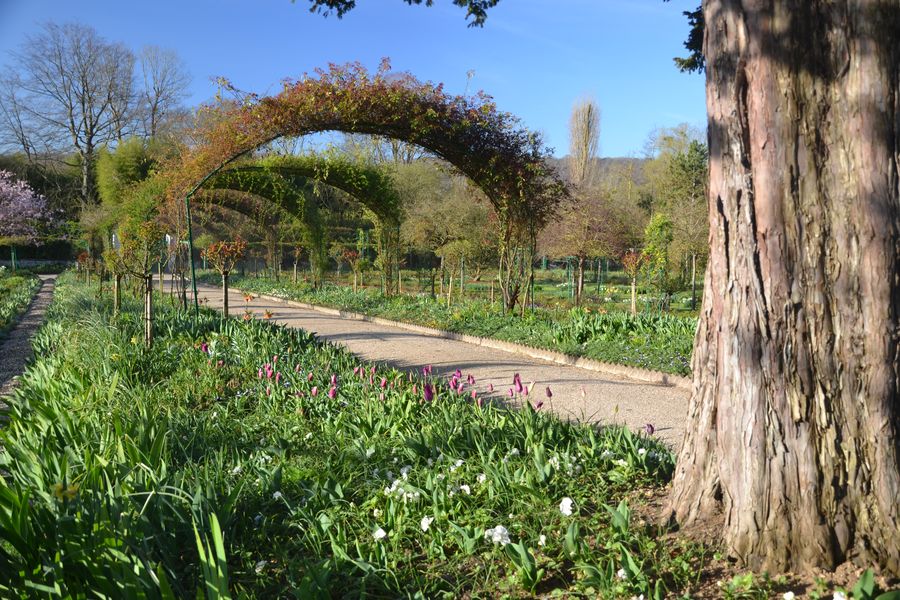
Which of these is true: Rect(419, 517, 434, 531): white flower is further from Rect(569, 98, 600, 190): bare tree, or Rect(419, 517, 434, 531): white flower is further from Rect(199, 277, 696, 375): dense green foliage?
Rect(569, 98, 600, 190): bare tree

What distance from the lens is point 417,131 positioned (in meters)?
9.81

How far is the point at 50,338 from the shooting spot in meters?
6.79

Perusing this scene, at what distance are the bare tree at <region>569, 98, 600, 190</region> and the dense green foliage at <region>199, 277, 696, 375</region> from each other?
25565 millimetres

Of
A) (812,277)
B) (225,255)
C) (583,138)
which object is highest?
(583,138)

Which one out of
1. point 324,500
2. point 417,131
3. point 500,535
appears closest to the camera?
point 500,535

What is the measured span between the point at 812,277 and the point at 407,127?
341 inches

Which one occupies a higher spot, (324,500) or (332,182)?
(332,182)

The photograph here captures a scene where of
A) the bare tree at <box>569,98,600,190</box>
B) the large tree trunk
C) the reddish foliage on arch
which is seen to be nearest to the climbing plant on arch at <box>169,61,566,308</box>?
the reddish foliage on arch

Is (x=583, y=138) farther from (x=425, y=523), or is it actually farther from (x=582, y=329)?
(x=425, y=523)

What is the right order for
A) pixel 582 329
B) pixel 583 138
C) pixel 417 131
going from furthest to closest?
pixel 583 138 → pixel 417 131 → pixel 582 329

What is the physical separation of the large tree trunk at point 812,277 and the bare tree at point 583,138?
33790 millimetres

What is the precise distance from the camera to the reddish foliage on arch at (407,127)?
9.40 meters

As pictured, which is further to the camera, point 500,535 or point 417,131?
point 417,131

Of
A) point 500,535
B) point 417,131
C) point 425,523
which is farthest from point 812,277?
point 417,131
